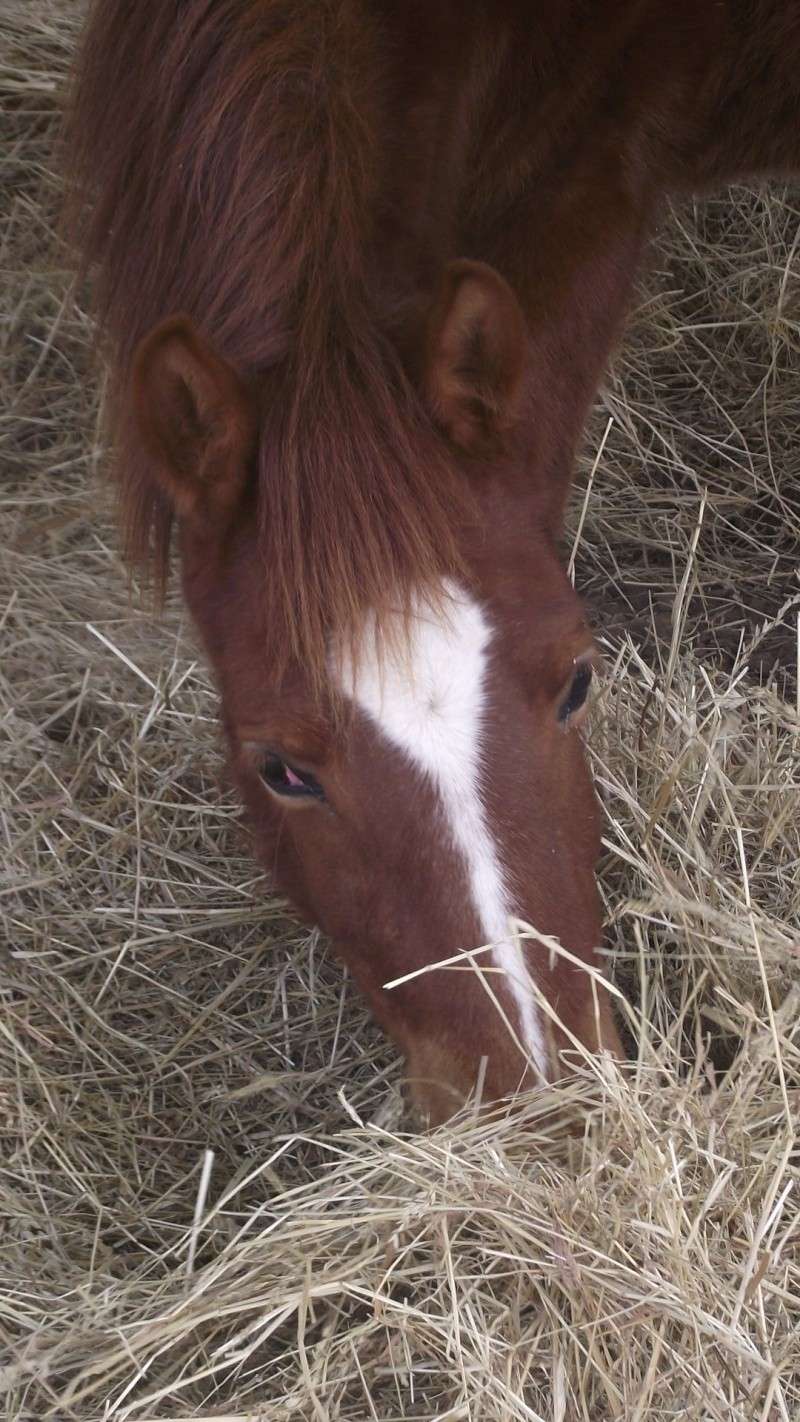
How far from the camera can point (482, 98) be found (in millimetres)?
2342

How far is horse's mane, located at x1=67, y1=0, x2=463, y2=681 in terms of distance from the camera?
1.70 meters

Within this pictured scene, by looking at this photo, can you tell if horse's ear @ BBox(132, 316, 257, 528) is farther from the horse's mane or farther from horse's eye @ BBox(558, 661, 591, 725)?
horse's eye @ BBox(558, 661, 591, 725)

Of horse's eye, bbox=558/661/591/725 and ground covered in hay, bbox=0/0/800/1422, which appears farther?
horse's eye, bbox=558/661/591/725

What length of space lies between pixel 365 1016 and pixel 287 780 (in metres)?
0.86

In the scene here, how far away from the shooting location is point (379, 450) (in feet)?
5.62

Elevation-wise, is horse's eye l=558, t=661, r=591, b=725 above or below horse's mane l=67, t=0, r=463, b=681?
below

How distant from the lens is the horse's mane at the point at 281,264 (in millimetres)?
1703

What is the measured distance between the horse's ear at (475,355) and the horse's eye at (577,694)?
1.12 ft

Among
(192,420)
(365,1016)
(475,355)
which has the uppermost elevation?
(475,355)

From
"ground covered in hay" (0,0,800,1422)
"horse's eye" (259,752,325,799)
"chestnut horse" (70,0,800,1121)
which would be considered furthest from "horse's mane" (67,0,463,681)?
"ground covered in hay" (0,0,800,1422)

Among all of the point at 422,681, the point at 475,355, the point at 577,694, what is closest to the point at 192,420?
the point at 475,355

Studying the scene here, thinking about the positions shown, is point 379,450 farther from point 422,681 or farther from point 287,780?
point 287,780

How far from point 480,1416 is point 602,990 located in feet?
1.82

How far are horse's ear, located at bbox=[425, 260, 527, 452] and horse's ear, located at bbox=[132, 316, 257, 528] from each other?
265 mm
